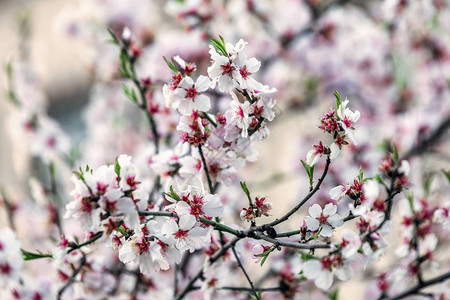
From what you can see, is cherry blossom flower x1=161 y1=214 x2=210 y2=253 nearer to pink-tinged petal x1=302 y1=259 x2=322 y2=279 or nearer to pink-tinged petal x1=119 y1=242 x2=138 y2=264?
pink-tinged petal x1=119 y1=242 x2=138 y2=264

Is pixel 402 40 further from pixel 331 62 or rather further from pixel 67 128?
pixel 67 128

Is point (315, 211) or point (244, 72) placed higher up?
point (244, 72)

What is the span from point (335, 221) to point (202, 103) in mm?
269

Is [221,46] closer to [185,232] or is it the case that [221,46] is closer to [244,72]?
[244,72]

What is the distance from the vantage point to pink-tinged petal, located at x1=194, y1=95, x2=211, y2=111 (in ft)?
2.29

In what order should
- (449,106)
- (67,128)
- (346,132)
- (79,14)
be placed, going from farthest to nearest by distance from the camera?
(67,128) < (79,14) < (449,106) < (346,132)

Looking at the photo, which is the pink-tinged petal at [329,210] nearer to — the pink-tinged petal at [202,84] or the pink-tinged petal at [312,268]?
the pink-tinged petal at [312,268]

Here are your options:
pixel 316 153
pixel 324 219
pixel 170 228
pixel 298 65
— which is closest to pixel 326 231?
pixel 324 219

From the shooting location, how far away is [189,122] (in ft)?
2.33

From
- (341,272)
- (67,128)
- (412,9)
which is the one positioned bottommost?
(341,272)

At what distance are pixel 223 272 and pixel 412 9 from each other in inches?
43.0

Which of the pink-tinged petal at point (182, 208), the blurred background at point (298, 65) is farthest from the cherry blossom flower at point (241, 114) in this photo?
the blurred background at point (298, 65)

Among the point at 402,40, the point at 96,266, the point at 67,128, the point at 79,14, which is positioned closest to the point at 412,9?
the point at 402,40

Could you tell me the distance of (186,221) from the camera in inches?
26.1
